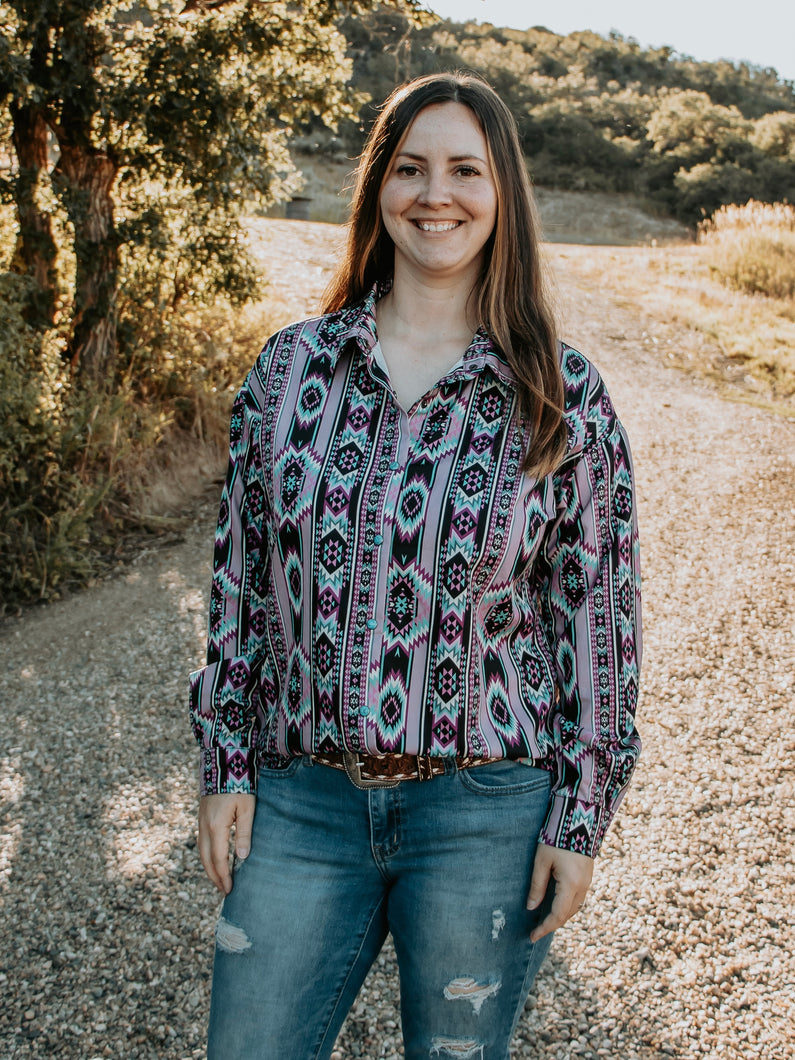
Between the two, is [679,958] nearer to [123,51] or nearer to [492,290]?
[492,290]

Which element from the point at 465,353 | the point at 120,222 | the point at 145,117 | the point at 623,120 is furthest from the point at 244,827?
the point at 623,120

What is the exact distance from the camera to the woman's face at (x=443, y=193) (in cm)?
173

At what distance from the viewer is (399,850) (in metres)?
1.59

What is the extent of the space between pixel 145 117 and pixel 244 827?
5.41 metres

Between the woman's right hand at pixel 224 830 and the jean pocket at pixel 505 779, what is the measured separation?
0.40m

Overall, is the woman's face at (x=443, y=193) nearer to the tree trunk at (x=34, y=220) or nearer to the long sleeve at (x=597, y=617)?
the long sleeve at (x=597, y=617)

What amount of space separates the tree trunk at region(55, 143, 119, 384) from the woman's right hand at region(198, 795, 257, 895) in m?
5.24

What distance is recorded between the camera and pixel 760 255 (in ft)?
45.0

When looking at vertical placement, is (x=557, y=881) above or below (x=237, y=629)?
below

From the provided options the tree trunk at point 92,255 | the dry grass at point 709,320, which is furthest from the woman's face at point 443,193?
the dry grass at point 709,320

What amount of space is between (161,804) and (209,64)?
4.68 m

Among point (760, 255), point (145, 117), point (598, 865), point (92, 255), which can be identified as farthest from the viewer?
point (760, 255)

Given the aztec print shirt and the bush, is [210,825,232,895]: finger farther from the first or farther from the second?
the bush

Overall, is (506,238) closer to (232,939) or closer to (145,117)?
(232,939)
